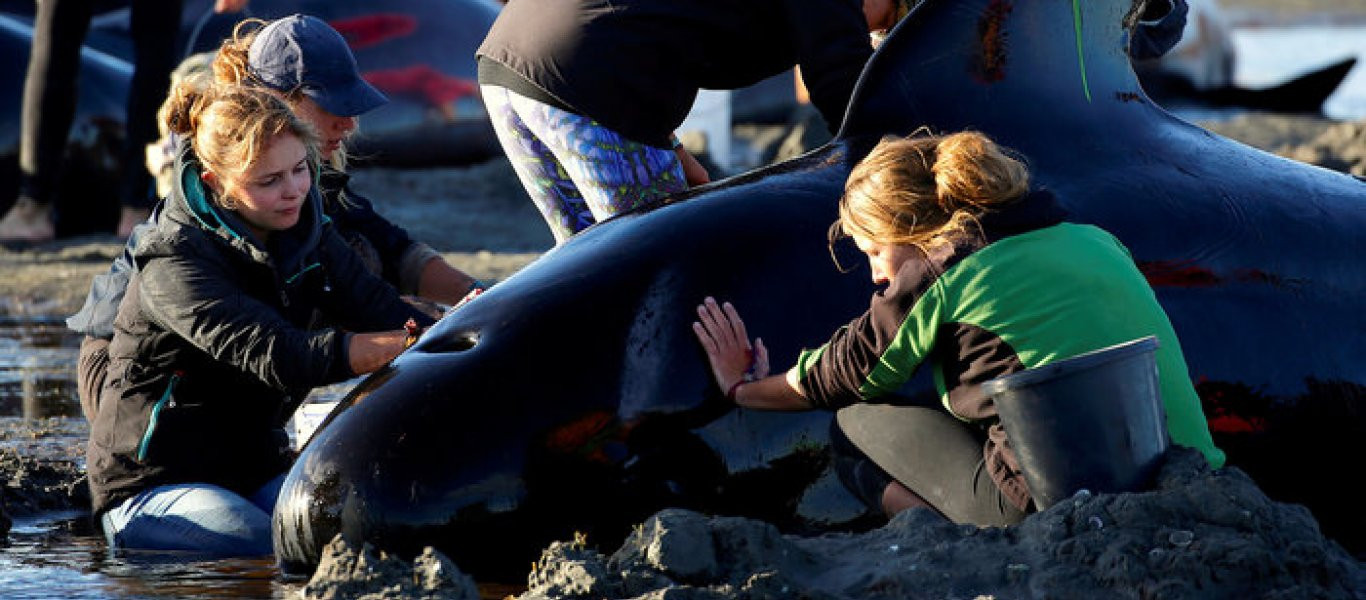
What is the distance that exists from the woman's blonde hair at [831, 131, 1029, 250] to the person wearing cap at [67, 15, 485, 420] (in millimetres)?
1679

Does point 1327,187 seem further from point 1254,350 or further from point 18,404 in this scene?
point 18,404

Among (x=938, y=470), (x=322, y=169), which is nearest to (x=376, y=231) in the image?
(x=322, y=169)

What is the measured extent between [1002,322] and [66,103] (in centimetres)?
876

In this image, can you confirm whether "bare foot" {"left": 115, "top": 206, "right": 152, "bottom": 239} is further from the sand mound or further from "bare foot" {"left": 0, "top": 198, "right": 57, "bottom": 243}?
the sand mound

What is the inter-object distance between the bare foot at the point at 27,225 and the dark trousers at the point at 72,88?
0.06 m

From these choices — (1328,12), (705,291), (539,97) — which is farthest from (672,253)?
(1328,12)

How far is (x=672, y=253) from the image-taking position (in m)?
5.14

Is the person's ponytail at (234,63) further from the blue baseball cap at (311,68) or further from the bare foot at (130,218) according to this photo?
the bare foot at (130,218)

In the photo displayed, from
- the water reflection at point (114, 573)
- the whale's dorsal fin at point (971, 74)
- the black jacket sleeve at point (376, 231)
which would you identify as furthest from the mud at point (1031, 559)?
the black jacket sleeve at point (376, 231)

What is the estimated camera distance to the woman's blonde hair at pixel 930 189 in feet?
15.5

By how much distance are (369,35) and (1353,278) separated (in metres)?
10.1

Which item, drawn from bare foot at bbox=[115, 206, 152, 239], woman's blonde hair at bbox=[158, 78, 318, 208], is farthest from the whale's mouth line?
bare foot at bbox=[115, 206, 152, 239]

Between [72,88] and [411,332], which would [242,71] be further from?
[72,88]

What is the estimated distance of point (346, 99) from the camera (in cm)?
662
